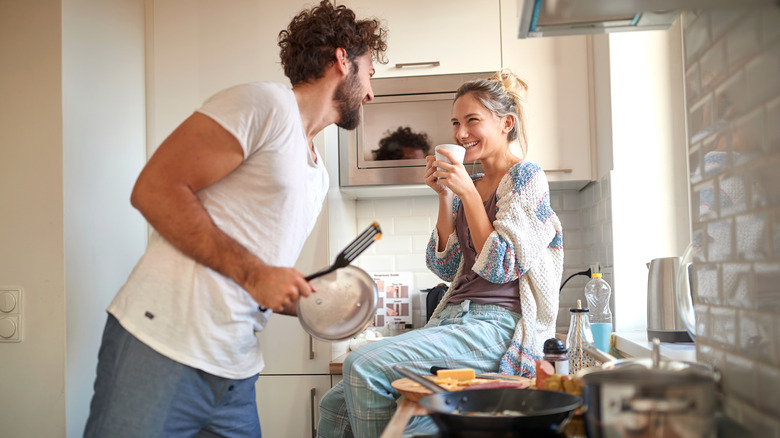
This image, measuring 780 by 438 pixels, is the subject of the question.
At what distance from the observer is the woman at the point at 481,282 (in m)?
1.77

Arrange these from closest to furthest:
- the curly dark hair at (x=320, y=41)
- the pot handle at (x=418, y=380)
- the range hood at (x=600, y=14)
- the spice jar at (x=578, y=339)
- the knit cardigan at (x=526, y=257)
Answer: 1. the range hood at (x=600, y=14)
2. the pot handle at (x=418, y=380)
3. the curly dark hair at (x=320, y=41)
4. the spice jar at (x=578, y=339)
5. the knit cardigan at (x=526, y=257)

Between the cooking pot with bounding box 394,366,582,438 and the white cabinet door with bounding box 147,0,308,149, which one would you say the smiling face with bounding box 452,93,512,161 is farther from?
the cooking pot with bounding box 394,366,582,438

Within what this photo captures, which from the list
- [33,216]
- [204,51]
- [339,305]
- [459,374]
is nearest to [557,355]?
[459,374]

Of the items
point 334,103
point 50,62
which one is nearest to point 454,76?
point 334,103

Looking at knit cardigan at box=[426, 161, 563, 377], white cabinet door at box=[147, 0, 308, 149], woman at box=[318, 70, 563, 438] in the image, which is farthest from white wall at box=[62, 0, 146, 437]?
knit cardigan at box=[426, 161, 563, 377]

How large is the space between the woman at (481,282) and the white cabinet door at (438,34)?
19.3 inches

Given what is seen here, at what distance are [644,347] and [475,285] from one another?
49cm

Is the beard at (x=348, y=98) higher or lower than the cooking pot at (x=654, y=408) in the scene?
higher

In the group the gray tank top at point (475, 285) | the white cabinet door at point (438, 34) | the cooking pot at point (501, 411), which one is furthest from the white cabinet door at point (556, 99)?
the cooking pot at point (501, 411)

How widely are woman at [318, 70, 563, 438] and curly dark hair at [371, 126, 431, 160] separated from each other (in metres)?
0.50

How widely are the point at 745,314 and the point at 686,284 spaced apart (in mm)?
291

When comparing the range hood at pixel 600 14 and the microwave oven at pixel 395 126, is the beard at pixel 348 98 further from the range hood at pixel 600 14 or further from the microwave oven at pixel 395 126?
the microwave oven at pixel 395 126

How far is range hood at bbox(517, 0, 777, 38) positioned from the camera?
3.12 feet

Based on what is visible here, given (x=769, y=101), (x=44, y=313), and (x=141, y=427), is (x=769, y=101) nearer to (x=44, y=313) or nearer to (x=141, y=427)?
(x=141, y=427)
